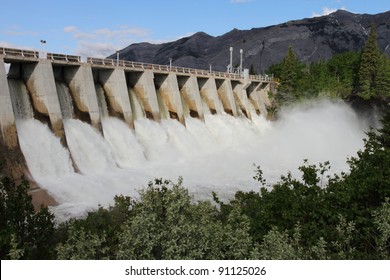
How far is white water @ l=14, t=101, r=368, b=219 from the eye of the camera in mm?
28453

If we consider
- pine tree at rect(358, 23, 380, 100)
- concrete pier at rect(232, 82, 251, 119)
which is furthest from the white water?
pine tree at rect(358, 23, 380, 100)

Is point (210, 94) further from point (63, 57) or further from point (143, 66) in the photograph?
point (63, 57)

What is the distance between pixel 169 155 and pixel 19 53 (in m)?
17.9

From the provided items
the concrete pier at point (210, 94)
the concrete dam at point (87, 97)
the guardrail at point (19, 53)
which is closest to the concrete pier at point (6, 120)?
the concrete dam at point (87, 97)

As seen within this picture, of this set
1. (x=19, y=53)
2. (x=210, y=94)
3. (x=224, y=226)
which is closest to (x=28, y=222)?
(x=224, y=226)

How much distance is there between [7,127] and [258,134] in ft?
147

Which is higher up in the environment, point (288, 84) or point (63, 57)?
point (288, 84)

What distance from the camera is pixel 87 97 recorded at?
35.3m

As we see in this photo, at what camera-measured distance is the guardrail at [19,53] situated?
29.1m

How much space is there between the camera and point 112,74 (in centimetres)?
4041

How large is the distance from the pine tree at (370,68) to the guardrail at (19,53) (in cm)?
6910

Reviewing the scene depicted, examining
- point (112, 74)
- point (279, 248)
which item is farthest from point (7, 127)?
point (279, 248)

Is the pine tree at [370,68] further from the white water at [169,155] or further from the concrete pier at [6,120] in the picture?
the concrete pier at [6,120]

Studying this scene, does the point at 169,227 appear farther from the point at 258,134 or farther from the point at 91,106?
the point at 258,134
